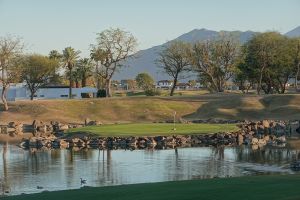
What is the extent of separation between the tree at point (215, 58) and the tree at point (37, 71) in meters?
32.3

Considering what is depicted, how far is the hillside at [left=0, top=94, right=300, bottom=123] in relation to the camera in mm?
94250

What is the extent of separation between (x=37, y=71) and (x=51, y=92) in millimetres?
12177

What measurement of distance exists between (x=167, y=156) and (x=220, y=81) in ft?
287

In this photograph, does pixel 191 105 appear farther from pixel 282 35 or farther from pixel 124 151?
pixel 124 151

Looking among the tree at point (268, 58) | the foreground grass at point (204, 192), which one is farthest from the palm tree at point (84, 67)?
the foreground grass at point (204, 192)

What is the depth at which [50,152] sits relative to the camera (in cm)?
5153

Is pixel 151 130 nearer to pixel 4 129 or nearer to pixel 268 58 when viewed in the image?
pixel 4 129

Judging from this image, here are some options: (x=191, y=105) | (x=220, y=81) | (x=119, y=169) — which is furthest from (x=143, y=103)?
(x=119, y=169)

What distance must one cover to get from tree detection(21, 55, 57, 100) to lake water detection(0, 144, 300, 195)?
81947mm

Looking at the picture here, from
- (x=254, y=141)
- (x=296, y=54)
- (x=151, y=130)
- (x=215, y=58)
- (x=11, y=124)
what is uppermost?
(x=296, y=54)

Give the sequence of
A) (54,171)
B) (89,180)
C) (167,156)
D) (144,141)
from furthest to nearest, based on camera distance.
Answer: (144,141), (167,156), (54,171), (89,180)

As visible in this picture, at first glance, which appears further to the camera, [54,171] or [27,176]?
[54,171]

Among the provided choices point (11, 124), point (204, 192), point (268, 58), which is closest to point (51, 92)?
point (268, 58)

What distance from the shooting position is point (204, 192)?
20922 mm
